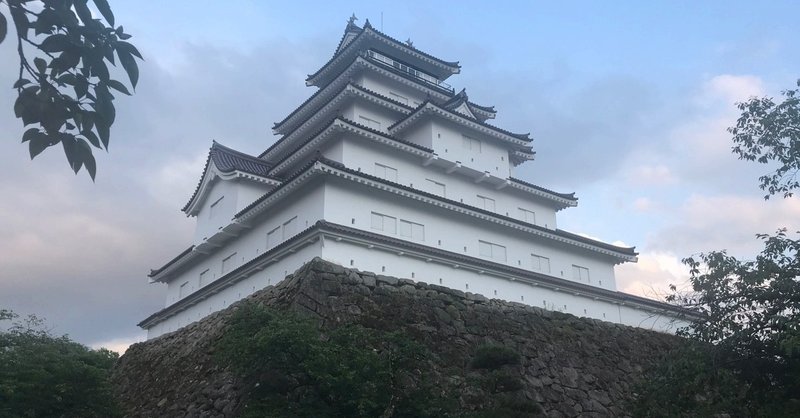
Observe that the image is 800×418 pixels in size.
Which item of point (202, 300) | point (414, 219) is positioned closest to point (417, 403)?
point (414, 219)

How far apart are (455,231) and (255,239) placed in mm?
7649

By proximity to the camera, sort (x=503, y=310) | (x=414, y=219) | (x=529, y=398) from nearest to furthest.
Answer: (x=529, y=398)
(x=503, y=310)
(x=414, y=219)

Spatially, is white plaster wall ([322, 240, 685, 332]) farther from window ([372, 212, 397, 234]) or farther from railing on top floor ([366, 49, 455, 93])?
railing on top floor ([366, 49, 455, 93])

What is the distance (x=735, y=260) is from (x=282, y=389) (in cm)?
931

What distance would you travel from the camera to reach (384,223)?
833 inches

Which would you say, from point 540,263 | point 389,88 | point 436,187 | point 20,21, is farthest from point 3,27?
point 389,88

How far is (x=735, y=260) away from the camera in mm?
11562

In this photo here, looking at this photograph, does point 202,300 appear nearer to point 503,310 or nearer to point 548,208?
point 503,310

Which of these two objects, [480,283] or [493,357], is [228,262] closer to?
[480,283]

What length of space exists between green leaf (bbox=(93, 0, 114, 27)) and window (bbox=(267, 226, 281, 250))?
18704 millimetres

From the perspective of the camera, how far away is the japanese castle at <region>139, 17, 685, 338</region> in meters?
20.2

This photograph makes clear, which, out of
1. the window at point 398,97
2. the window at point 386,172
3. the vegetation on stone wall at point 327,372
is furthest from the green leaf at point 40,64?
the window at point 398,97

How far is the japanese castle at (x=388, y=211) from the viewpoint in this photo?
2022 centimetres

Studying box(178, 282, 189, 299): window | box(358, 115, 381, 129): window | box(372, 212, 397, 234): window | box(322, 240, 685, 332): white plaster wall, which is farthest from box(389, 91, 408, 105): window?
box(178, 282, 189, 299): window
